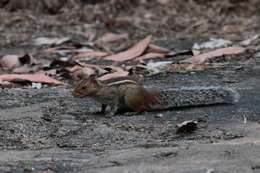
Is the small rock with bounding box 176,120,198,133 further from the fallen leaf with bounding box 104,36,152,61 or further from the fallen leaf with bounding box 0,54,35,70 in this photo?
the fallen leaf with bounding box 104,36,152,61

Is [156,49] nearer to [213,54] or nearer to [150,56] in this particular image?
[150,56]

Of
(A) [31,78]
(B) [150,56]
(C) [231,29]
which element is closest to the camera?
(A) [31,78]

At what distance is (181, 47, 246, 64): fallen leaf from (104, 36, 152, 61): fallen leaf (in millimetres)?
883

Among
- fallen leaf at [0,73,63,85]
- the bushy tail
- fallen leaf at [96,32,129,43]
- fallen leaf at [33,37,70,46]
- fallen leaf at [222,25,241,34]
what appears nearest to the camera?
the bushy tail

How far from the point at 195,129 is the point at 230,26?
6561 mm

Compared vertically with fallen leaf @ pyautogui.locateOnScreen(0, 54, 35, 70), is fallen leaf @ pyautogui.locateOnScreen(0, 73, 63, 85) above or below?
above

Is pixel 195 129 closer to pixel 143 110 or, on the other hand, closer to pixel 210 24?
pixel 143 110

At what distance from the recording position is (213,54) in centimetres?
854

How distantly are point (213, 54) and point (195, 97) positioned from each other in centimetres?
294

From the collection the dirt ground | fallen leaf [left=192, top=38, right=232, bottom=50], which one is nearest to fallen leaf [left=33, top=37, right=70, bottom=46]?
fallen leaf [left=192, top=38, right=232, bottom=50]

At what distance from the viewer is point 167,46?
10180 millimetres

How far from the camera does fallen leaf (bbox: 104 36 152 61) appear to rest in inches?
357

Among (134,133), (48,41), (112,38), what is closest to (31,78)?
(134,133)

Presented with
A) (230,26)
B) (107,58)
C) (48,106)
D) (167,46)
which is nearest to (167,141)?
(48,106)
